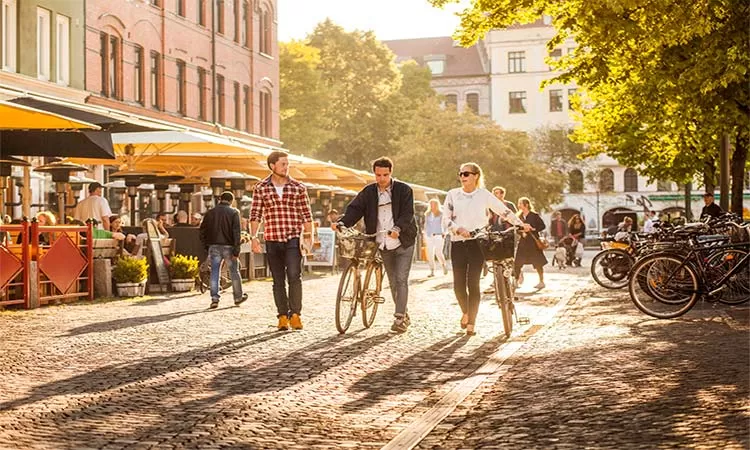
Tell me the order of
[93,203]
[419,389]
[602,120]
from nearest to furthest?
[419,389] < [93,203] < [602,120]

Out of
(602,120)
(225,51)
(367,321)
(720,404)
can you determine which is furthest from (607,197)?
(720,404)

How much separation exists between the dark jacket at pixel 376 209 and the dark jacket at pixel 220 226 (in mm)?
4889

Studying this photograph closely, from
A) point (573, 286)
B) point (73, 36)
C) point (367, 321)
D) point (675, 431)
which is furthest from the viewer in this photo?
point (73, 36)

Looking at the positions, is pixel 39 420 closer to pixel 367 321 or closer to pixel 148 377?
pixel 148 377

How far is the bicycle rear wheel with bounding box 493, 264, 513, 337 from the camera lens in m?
12.6

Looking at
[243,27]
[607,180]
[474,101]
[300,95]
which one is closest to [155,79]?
[243,27]

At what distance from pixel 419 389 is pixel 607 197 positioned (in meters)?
75.6

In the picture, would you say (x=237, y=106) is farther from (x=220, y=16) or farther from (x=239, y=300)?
(x=239, y=300)

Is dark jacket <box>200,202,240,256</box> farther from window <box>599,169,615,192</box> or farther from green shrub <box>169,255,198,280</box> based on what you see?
window <box>599,169,615,192</box>

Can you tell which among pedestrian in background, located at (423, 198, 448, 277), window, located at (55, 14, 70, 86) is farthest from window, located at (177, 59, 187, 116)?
pedestrian in background, located at (423, 198, 448, 277)

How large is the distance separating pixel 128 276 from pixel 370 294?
6785 millimetres

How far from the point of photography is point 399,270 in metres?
13.0

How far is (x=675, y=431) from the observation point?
6625mm

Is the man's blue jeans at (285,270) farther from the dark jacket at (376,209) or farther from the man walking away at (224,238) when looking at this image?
the man walking away at (224,238)
